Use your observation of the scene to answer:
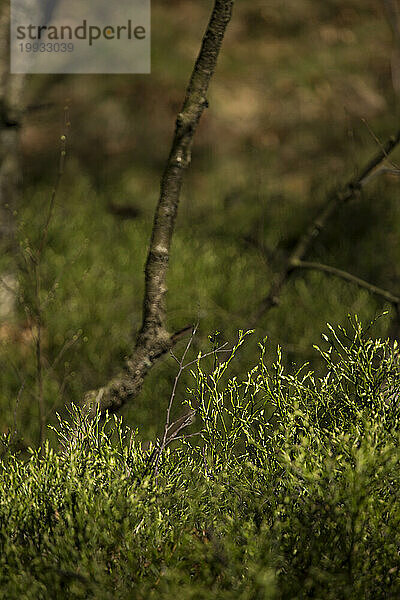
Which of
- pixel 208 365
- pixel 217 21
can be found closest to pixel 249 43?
pixel 208 365

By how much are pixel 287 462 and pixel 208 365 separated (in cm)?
189

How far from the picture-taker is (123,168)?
4.97 metres

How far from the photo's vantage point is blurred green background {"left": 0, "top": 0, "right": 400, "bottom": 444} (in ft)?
11.8

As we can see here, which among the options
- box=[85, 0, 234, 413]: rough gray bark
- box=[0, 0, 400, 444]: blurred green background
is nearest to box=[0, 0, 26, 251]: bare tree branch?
box=[0, 0, 400, 444]: blurred green background

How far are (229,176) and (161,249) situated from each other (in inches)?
115

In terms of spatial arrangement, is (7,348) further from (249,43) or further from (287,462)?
(249,43)

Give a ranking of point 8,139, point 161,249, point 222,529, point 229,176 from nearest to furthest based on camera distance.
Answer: point 222,529
point 161,249
point 8,139
point 229,176

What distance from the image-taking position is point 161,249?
206 centimetres

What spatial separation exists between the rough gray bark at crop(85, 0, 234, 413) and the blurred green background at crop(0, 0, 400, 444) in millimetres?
1260
